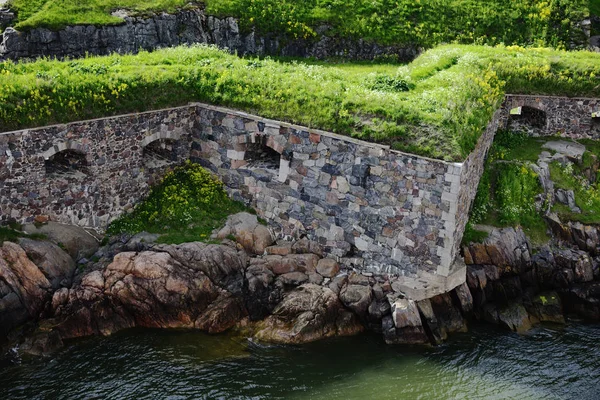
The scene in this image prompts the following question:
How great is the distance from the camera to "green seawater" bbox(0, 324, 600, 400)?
21266 mm

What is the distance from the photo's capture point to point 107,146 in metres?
25.9

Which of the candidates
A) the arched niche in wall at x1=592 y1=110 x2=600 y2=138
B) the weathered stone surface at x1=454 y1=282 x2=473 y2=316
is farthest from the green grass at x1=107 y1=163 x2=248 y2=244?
the arched niche in wall at x1=592 y1=110 x2=600 y2=138

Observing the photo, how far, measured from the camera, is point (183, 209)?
26859 mm

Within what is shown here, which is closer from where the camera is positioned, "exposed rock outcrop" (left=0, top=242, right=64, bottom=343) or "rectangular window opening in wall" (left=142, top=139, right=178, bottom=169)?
"exposed rock outcrop" (left=0, top=242, right=64, bottom=343)

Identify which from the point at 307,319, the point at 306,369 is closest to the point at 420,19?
the point at 307,319

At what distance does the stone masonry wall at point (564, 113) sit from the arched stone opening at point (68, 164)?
18.7 meters

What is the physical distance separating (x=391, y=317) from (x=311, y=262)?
3539 millimetres

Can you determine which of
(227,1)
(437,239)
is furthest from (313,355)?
(227,1)

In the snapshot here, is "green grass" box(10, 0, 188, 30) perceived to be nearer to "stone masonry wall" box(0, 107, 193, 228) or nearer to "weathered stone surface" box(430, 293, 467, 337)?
"stone masonry wall" box(0, 107, 193, 228)

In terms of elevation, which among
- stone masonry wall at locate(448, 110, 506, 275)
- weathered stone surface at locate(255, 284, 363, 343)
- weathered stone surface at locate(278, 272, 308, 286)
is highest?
stone masonry wall at locate(448, 110, 506, 275)

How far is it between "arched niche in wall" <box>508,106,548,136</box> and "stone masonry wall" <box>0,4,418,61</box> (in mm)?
7357

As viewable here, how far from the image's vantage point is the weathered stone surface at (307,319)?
23.8 metres

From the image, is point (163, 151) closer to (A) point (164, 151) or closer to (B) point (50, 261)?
(A) point (164, 151)

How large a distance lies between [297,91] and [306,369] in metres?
10.3
